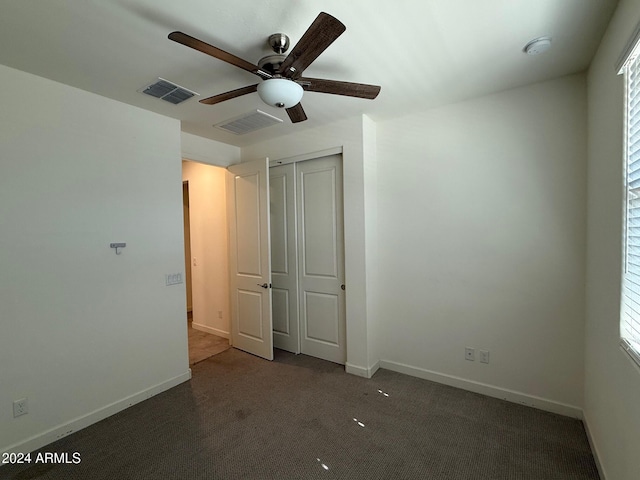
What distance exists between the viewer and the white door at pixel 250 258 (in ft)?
11.1

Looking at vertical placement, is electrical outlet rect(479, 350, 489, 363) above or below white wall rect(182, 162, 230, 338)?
below

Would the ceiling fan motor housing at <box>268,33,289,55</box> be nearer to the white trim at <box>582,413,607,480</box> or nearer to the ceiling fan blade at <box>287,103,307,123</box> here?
the ceiling fan blade at <box>287,103,307,123</box>

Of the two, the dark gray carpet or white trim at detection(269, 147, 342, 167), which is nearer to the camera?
the dark gray carpet

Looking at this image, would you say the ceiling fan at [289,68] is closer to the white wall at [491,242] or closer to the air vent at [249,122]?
the air vent at [249,122]

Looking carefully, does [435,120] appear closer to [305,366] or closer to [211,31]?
[211,31]


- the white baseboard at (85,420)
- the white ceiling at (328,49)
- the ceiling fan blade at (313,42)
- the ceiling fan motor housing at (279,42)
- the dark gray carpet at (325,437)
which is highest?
the white ceiling at (328,49)

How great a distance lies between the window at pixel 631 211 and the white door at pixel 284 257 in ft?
9.06

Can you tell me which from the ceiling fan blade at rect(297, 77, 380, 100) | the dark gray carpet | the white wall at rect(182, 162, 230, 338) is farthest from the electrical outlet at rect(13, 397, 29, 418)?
the ceiling fan blade at rect(297, 77, 380, 100)

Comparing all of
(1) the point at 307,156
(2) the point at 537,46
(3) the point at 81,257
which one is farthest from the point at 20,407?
(2) the point at 537,46

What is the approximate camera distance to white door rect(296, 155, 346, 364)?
3219 millimetres

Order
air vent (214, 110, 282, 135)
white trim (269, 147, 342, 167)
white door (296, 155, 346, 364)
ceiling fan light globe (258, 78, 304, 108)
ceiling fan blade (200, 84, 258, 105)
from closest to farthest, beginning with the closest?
ceiling fan light globe (258, 78, 304, 108)
ceiling fan blade (200, 84, 258, 105)
air vent (214, 110, 282, 135)
white trim (269, 147, 342, 167)
white door (296, 155, 346, 364)

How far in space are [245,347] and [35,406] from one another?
1941 millimetres

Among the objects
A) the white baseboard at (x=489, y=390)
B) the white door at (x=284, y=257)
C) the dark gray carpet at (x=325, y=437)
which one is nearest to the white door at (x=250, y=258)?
the white door at (x=284, y=257)

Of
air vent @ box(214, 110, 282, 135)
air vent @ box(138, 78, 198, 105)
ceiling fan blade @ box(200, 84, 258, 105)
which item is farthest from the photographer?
air vent @ box(214, 110, 282, 135)
